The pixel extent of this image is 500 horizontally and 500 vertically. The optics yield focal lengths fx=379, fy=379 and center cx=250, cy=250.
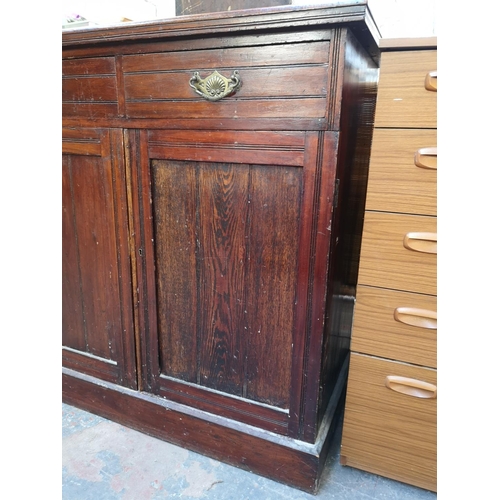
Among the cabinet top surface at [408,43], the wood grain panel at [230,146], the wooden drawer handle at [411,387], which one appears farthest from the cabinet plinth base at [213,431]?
the cabinet top surface at [408,43]

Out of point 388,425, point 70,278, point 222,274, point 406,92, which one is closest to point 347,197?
point 406,92

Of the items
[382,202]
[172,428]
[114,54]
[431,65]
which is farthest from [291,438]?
[114,54]

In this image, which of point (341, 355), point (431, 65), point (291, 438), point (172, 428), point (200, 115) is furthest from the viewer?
point (341, 355)

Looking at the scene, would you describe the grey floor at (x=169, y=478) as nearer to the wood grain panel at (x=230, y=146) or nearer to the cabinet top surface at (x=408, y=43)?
the wood grain panel at (x=230, y=146)

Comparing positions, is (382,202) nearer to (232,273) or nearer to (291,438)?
(232,273)

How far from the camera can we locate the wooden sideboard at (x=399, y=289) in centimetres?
79

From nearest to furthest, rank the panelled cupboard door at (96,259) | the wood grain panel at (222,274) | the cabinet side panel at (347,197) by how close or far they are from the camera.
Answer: the cabinet side panel at (347,197) < the wood grain panel at (222,274) < the panelled cupboard door at (96,259)

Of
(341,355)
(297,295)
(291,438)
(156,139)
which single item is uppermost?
(156,139)

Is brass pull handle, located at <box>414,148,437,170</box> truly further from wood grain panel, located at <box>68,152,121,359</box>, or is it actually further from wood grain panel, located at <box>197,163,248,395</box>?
wood grain panel, located at <box>68,152,121,359</box>

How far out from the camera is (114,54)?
3.11ft

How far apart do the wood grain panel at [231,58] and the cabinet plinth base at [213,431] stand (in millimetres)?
919

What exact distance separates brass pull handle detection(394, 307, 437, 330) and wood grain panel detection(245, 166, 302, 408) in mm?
256

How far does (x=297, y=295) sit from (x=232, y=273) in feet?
0.59

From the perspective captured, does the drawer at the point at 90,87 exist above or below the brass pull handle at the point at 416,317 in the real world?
above
